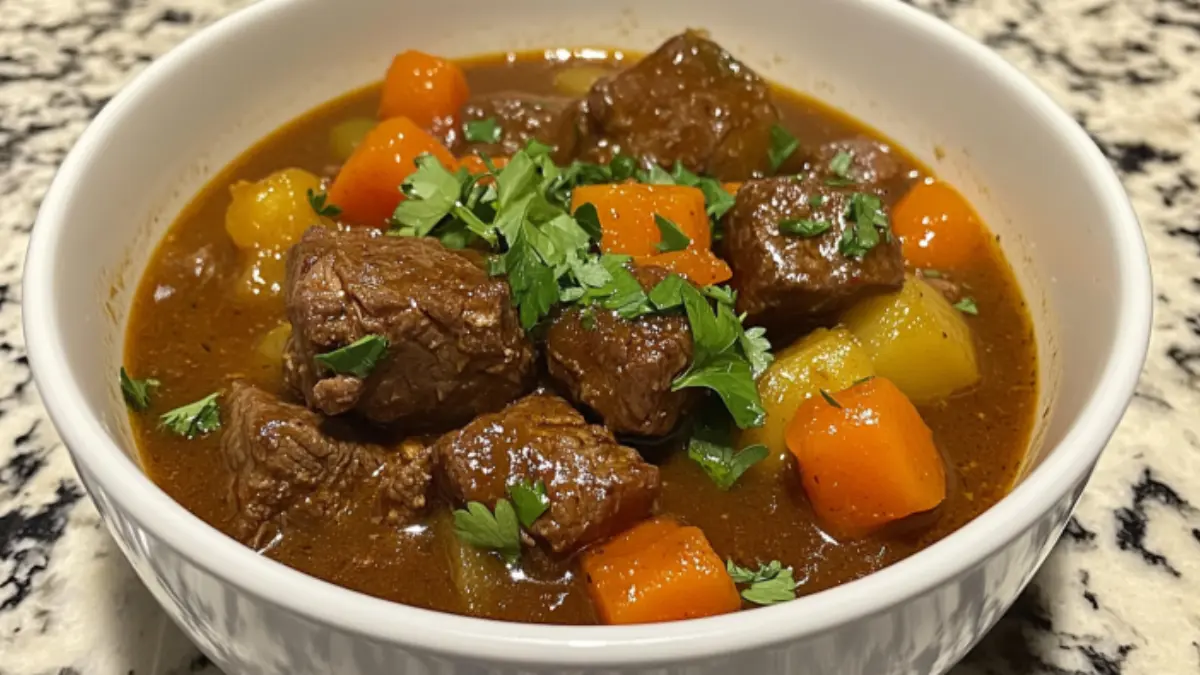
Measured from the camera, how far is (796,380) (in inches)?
82.0

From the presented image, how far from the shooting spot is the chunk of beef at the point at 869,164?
2678 millimetres

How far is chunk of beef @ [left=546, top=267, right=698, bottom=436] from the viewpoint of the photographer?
1958mm

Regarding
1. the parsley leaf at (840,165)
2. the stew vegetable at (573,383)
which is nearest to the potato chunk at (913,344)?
the stew vegetable at (573,383)

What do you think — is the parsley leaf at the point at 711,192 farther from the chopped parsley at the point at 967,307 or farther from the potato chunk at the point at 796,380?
the chopped parsley at the point at 967,307

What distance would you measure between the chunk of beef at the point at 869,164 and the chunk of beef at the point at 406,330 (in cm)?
101

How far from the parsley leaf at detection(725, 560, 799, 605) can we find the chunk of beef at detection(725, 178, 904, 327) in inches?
21.2

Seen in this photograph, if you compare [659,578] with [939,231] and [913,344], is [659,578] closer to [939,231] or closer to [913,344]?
[913,344]

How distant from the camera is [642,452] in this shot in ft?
6.86

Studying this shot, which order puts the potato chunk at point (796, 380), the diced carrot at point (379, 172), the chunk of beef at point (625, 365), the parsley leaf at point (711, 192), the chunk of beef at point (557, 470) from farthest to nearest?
the diced carrot at point (379, 172) < the parsley leaf at point (711, 192) < the potato chunk at point (796, 380) < the chunk of beef at point (625, 365) < the chunk of beef at point (557, 470)

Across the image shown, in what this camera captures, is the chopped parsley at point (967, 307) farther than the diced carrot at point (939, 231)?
No

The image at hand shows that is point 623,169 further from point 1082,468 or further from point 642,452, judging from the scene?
point 1082,468

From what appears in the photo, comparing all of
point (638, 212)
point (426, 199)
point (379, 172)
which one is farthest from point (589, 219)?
point (379, 172)

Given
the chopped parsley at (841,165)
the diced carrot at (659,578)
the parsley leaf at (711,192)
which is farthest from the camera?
the chopped parsley at (841,165)

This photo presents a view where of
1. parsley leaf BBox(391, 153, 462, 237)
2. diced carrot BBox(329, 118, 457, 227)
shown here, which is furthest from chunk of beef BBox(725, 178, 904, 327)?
diced carrot BBox(329, 118, 457, 227)
